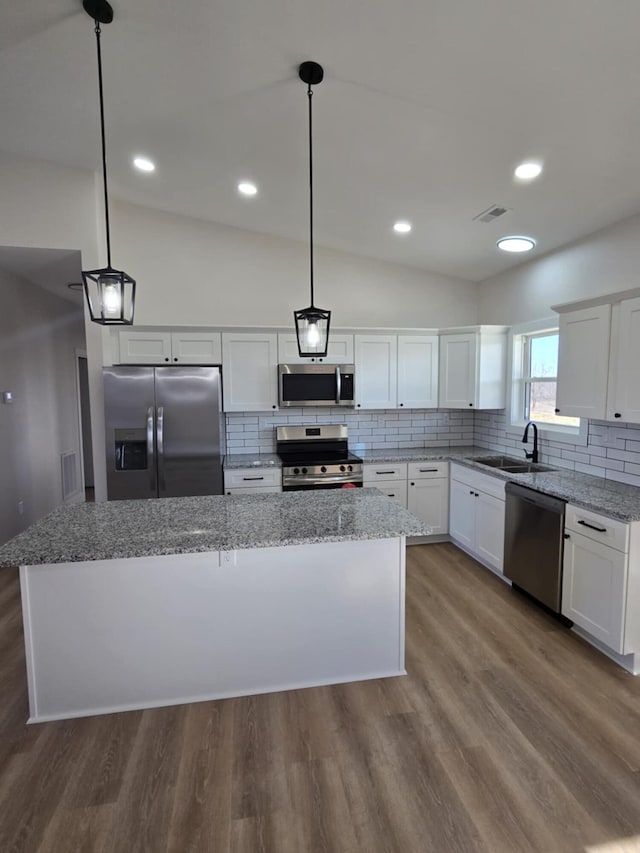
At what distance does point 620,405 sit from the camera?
103 inches

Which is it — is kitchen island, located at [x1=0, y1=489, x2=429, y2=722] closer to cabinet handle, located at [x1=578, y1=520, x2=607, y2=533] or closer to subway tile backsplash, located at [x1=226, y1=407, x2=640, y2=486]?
cabinet handle, located at [x1=578, y1=520, x2=607, y2=533]

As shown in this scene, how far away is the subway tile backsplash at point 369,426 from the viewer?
14.5ft

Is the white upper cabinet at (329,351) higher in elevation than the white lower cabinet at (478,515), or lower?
higher

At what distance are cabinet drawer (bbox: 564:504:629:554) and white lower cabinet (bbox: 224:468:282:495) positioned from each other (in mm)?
2311

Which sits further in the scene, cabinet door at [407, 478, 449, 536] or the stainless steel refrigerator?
cabinet door at [407, 478, 449, 536]

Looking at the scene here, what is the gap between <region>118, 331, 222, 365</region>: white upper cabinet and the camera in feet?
12.7

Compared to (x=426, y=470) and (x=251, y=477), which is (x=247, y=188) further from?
(x=426, y=470)

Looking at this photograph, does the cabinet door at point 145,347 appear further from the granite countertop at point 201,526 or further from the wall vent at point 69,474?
the wall vent at point 69,474

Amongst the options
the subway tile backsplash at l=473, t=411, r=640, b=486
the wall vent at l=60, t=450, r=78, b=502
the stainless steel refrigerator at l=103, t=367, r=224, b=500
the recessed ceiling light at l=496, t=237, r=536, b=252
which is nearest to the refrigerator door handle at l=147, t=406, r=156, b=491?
the stainless steel refrigerator at l=103, t=367, r=224, b=500

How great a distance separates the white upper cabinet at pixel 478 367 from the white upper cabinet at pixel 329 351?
1.03 m

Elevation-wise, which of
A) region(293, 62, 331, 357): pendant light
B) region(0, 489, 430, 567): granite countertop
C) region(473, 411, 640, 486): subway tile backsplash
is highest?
region(293, 62, 331, 357): pendant light

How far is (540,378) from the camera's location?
3.83 meters

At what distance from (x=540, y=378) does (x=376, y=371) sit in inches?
59.0

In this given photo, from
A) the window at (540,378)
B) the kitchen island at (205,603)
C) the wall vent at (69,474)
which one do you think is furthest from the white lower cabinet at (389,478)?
the wall vent at (69,474)
